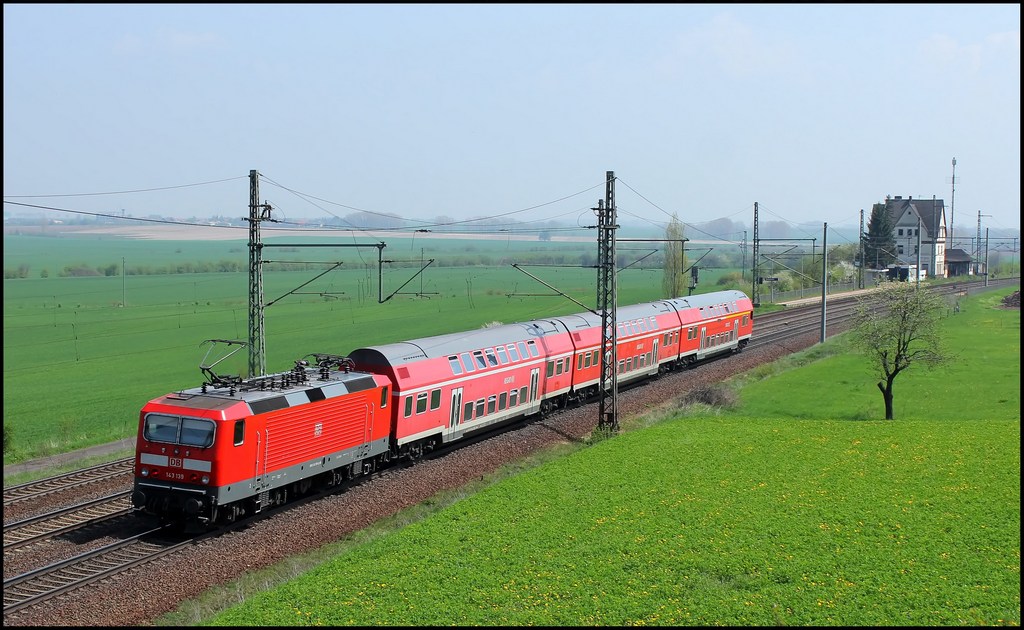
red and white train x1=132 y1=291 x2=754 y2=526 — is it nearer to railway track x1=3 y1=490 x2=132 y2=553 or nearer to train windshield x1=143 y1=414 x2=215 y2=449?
train windshield x1=143 y1=414 x2=215 y2=449

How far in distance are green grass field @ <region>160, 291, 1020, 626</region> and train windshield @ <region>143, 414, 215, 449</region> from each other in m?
4.25

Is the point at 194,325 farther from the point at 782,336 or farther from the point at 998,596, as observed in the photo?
the point at 998,596

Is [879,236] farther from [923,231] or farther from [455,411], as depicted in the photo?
[455,411]

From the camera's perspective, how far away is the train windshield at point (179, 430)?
2439 centimetres

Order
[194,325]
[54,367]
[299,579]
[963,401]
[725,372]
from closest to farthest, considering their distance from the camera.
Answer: [299,579], [963,401], [725,372], [54,367], [194,325]

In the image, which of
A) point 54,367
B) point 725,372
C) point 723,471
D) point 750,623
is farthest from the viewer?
point 54,367

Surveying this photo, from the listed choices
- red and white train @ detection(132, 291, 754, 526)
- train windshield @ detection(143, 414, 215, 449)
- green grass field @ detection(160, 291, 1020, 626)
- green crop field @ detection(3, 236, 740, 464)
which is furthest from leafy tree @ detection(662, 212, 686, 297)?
train windshield @ detection(143, 414, 215, 449)

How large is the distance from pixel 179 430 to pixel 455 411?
1262 centimetres

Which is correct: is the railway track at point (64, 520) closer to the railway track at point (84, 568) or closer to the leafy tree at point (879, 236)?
the railway track at point (84, 568)

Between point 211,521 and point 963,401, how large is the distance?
130 ft

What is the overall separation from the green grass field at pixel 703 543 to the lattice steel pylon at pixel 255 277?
34.1ft

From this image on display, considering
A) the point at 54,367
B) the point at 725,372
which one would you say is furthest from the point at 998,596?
the point at 54,367

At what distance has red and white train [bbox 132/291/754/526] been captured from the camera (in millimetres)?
24641

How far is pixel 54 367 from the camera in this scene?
Result: 215ft
